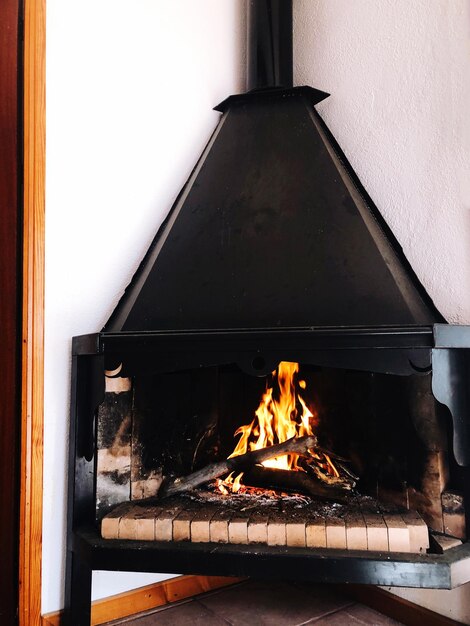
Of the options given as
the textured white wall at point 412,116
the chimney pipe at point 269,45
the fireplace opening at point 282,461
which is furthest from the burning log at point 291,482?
the chimney pipe at point 269,45

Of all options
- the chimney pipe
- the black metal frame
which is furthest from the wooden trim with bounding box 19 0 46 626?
the chimney pipe

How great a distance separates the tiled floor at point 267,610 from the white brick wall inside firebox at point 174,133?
0.15 m

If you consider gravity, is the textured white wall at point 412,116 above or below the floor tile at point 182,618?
above

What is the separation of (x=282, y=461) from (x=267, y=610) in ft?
1.40

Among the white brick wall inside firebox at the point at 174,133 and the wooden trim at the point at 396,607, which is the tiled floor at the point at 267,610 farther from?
the white brick wall inside firebox at the point at 174,133

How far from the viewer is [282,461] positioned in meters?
1.51

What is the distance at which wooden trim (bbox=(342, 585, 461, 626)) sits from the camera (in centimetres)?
133

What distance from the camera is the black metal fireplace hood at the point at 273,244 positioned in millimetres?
1213

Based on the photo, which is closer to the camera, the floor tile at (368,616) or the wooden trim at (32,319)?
the wooden trim at (32,319)

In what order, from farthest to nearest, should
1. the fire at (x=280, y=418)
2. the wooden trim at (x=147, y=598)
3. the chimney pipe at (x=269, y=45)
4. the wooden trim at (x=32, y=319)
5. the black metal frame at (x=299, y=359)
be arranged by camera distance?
the chimney pipe at (x=269, y=45) < the fire at (x=280, y=418) < the wooden trim at (x=147, y=598) < the wooden trim at (x=32, y=319) < the black metal frame at (x=299, y=359)

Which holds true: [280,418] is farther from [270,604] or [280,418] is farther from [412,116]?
[412,116]

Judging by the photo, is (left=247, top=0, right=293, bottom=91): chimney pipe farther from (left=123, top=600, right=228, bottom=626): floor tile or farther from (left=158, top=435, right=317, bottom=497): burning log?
(left=123, top=600, right=228, bottom=626): floor tile

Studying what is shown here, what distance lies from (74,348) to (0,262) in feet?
1.04

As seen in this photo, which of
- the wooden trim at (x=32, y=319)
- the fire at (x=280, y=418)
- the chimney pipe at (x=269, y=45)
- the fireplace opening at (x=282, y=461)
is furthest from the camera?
the chimney pipe at (x=269, y=45)
